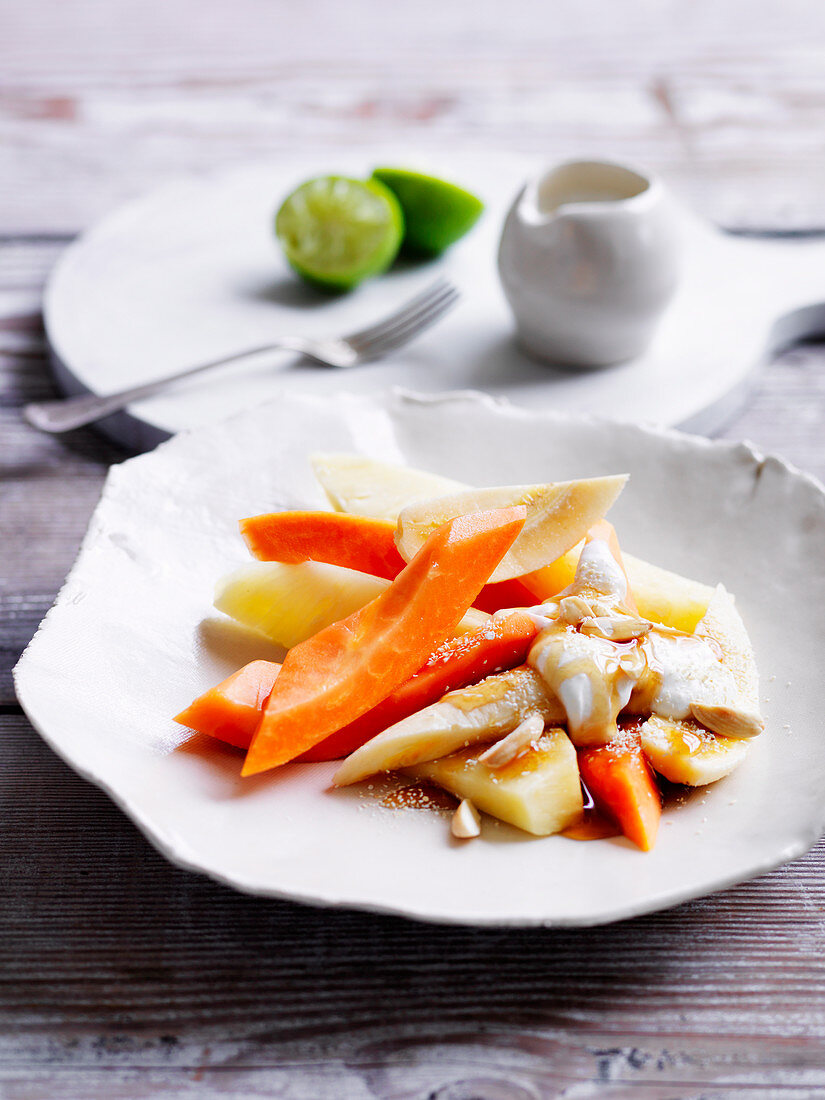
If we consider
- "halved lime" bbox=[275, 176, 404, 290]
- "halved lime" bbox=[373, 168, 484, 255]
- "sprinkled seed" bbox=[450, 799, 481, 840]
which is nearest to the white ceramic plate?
"sprinkled seed" bbox=[450, 799, 481, 840]

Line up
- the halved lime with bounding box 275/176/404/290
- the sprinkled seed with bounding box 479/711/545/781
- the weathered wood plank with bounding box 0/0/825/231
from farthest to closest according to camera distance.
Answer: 1. the weathered wood plank with bounding box 0/0/825/231
2. the halved lime with bounding box 275/176/404/290
3. the sprinkled seed with bounding box 479/711/545/781

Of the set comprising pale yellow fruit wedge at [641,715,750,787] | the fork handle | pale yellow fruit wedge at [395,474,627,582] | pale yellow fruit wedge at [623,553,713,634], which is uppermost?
pale yellow fruit wedge at [395,474,627,582]

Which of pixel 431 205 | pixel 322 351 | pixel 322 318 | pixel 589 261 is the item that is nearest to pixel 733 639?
pixel 589 261

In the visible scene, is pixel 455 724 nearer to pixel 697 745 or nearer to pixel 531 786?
pixel 531 786

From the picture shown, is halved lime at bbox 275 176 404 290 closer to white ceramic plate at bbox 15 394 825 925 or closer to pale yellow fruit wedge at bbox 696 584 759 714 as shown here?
white ceramic plate at bbox 15 394 825 925

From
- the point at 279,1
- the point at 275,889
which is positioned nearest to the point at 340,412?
the point at 275,889

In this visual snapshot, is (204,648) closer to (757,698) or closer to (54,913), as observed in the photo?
(54,913)
